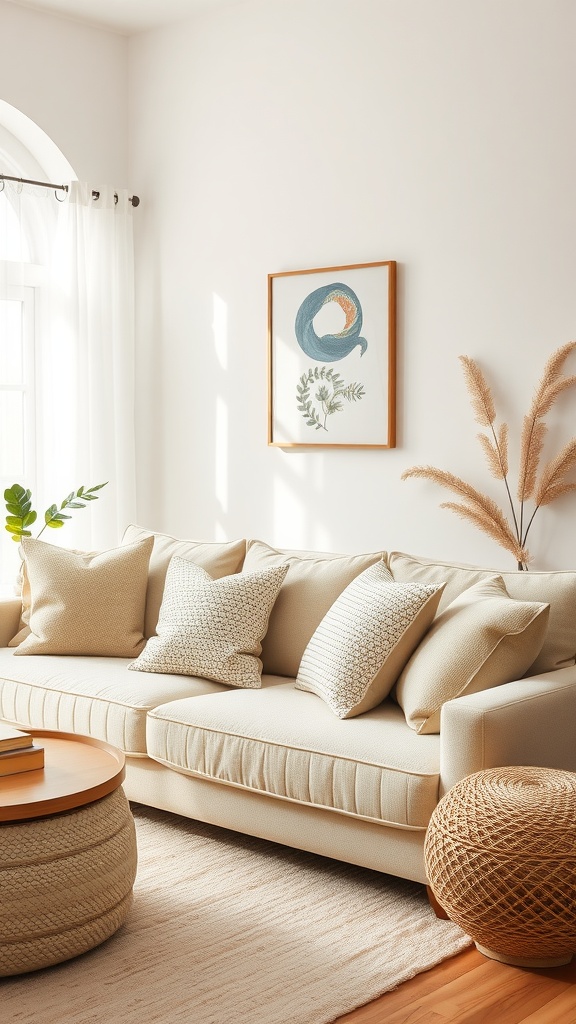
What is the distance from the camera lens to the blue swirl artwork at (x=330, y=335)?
4.48 meters

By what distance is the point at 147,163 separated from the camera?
533 cm

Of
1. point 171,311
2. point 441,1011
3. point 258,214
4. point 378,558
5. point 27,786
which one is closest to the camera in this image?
point 441,1011

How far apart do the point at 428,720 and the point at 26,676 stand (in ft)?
4.83

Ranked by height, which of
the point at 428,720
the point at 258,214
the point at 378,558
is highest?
the point at 258,214

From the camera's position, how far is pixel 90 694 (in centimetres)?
345

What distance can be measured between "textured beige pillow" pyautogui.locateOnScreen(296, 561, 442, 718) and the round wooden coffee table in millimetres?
750

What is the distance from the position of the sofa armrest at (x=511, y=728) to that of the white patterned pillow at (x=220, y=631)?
93 centimetres

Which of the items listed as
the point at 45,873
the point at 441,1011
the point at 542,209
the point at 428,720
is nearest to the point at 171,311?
the point at 542,209

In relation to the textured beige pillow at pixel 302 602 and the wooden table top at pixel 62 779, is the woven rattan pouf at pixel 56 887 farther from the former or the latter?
the textured beige pillow at pixel 302 602

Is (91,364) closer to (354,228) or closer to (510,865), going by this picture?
(354,228)

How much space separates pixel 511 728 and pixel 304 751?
0.55 m

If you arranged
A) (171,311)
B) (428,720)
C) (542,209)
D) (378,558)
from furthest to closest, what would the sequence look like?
(171,311) → (542,209) → (378,558) → (428,720)

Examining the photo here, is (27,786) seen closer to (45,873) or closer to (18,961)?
(45,873)

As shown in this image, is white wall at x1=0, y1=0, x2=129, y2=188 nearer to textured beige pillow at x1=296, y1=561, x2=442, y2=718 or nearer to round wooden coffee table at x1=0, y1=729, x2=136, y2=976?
textured beige pillow at x1=296, y1=561, x2=442, y2=718
